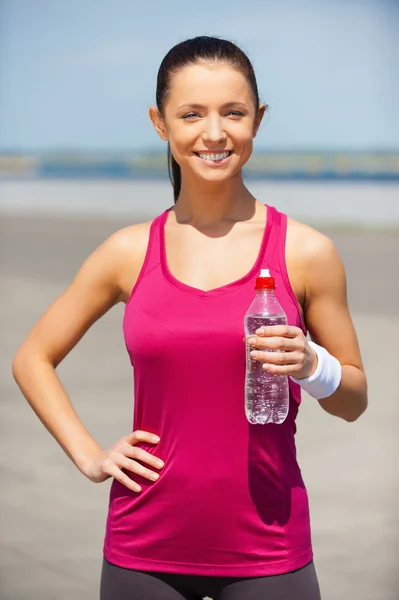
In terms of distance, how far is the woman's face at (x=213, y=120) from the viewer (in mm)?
2756

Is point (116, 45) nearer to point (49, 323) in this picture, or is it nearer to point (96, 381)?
point (96, 381)

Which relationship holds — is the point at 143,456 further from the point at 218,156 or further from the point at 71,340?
the point at 218,156

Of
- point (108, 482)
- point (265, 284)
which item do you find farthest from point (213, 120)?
point (108, 482)

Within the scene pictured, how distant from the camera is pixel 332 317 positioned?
2775 mm

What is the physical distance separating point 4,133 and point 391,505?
68.7ft

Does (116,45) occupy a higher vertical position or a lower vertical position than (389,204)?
higher

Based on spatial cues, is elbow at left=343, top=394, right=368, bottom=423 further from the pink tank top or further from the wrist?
the wrist

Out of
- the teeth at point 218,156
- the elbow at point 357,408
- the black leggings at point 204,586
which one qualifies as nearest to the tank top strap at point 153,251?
the teeth at point 218,156

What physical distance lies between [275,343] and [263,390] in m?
0.28

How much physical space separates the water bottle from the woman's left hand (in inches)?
3.1

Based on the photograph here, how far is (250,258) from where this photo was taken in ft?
9.09

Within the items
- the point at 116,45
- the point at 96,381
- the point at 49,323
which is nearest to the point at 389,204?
the point at 116,45

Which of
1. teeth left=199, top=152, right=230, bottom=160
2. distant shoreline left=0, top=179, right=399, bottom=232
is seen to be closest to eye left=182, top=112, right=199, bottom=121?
teeth left=199, top=152, right=230, bottom=160

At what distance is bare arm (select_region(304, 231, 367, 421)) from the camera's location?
274 centimetres
